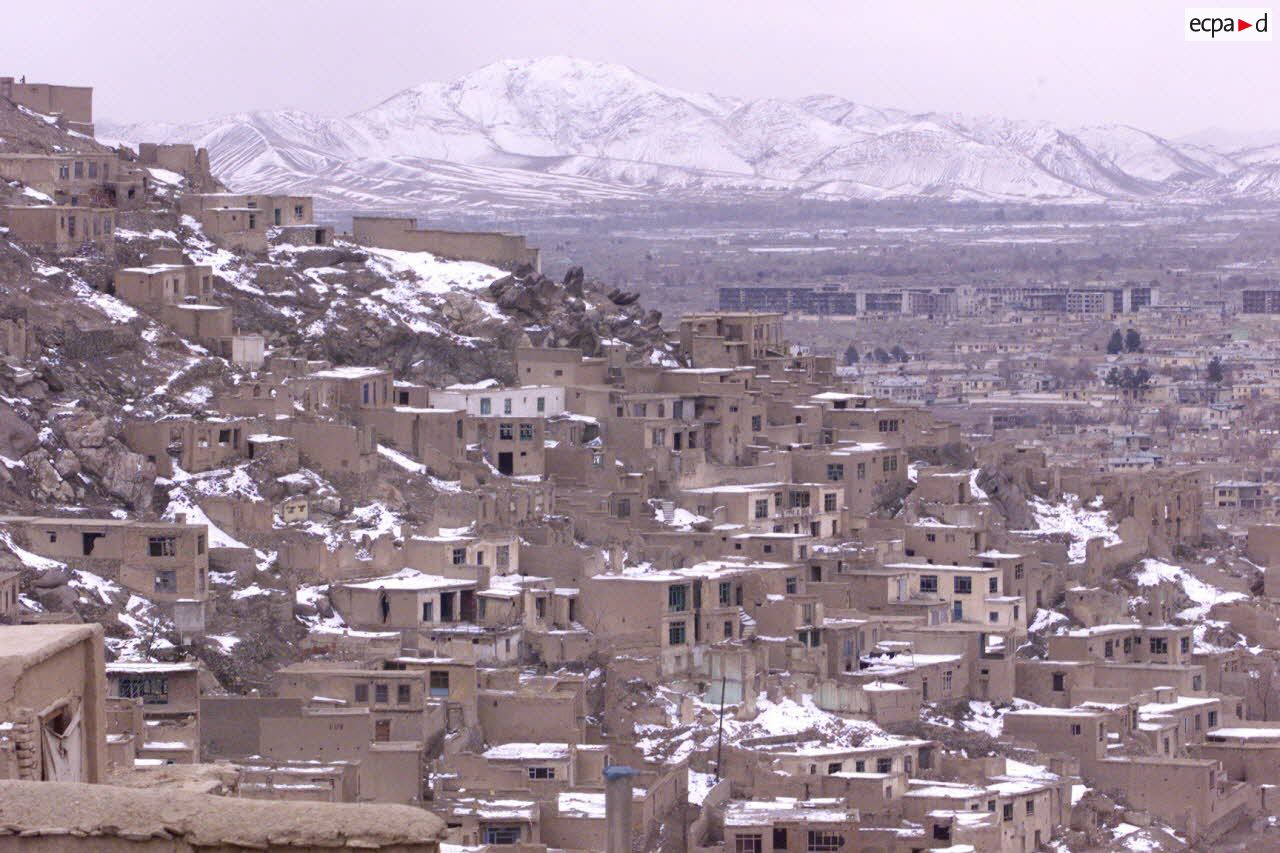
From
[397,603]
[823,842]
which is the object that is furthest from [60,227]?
[823,842]

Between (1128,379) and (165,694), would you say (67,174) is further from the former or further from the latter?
(1128,379)

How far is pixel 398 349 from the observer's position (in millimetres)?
41719

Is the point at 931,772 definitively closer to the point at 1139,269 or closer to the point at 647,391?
the point at 647,391

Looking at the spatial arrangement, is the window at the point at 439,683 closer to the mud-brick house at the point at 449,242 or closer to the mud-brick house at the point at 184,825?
the mud-brick house at the point at 449,242

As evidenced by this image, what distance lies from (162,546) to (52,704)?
25.5m

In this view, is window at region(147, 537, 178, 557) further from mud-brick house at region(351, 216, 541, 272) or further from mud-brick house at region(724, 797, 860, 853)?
mud-brick house at region(351, 216, 541, 272)

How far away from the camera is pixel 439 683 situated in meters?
31.5

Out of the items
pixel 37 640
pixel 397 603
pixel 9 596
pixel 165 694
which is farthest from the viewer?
pixel 397 603

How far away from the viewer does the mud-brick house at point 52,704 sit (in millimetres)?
7324

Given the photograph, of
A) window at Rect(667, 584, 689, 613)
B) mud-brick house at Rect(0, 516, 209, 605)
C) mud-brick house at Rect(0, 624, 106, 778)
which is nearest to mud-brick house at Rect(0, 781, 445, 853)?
mud-brick house at Rect(0, 624, 106, 778)

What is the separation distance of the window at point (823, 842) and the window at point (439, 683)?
3901 millimetres

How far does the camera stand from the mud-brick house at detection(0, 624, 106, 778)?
24.0ft

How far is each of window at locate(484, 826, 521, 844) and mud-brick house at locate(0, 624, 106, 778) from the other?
2046 centimetres

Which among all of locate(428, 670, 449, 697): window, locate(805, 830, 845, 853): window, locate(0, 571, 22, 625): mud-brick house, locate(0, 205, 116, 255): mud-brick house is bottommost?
locate(805, 830, 845, 853): window
